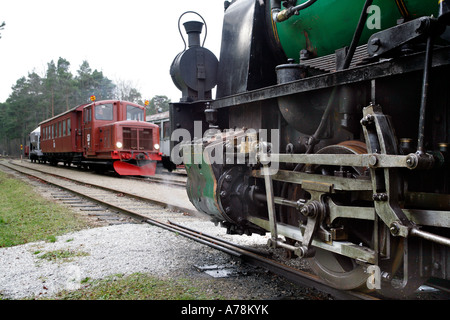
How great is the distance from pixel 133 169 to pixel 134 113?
3645mm

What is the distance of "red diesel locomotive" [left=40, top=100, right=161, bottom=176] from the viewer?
1662 centimetres

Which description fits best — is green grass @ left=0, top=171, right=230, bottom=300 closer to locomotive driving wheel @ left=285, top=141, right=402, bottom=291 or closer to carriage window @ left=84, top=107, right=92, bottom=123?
locomotive driving wheel @ left=285, top=141, right=402, bottom=291

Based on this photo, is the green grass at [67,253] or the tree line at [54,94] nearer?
the green grass at [67,253]

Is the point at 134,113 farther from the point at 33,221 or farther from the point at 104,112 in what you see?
the point at 33,221

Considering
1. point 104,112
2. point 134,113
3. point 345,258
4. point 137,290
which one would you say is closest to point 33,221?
point 137,290

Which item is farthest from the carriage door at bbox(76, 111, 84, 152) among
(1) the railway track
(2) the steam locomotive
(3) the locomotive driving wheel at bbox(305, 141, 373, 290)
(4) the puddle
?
(3) the locomotive driving wheel at bbox(305, 141, 373, 290)

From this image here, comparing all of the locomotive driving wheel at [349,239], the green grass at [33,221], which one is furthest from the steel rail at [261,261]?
the green grass at [33,221]

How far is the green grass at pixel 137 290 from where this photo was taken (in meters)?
3.14

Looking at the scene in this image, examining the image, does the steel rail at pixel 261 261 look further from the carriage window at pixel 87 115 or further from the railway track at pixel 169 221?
the carriage window at pixel 87 115

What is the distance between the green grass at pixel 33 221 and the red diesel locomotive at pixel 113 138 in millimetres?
7147

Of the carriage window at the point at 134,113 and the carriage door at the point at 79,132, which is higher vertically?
the carriage window at the point at 134,113

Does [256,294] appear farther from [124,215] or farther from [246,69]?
[124,215]

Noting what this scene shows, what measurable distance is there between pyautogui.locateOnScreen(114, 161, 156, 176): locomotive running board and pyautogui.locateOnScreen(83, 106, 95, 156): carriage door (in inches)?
91.9
